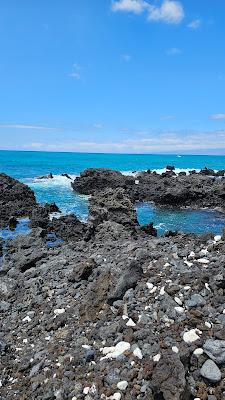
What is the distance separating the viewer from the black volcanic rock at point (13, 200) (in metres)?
28.6

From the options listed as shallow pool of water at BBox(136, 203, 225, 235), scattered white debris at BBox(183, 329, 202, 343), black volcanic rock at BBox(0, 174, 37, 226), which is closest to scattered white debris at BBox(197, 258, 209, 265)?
scattered white debris at BBox(183, 329, 202, 343)

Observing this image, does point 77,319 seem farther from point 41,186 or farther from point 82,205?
point 41,186

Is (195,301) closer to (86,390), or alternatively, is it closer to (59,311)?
(86,390)

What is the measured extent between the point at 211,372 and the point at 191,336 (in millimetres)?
750

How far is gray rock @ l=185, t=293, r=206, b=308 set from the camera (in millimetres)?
7754

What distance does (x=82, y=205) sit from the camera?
37781 millimetres

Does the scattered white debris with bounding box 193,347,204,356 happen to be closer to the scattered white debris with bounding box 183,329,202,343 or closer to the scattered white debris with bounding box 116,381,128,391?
the scattered white debris with bounding box 183,329,202,343

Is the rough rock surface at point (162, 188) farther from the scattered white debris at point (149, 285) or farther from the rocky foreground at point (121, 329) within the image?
the scattered white debris at point (149, 285)

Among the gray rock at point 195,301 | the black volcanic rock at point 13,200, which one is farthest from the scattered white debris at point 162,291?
the black volcanic rock at point 13,200

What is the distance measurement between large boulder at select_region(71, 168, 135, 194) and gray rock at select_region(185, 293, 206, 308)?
38.6 m

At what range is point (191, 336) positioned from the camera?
696cm

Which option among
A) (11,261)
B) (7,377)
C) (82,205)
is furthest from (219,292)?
(82,205)

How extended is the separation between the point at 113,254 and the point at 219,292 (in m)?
4.95

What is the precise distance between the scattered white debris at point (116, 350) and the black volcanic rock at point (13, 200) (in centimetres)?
1978
